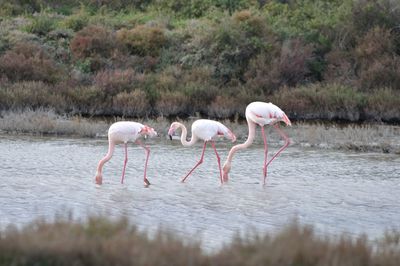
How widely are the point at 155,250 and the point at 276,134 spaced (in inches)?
606

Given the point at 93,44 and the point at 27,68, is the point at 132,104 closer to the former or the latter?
the point at 27,68

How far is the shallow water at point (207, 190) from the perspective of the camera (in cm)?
1132

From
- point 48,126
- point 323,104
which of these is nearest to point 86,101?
point 48,126

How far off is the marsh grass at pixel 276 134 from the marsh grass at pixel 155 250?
12.8m

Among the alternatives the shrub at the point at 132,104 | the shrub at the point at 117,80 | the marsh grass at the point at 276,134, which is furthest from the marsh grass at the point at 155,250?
the shrub at the point at 117,80

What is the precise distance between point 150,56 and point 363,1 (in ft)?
30.6

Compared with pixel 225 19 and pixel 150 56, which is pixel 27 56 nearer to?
pixel 150 56

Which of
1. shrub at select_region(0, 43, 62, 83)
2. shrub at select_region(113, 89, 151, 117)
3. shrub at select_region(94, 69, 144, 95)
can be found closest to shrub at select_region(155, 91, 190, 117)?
shrub at select_region(113, 89, 151, 117)

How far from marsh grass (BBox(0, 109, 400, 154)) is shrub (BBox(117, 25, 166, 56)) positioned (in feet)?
37.2

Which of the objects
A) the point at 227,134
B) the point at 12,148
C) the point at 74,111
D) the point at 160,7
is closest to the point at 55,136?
the point at 12,148

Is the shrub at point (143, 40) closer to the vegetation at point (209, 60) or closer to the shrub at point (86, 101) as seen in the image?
the vegetation at point (209, 60)

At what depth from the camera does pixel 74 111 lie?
2758 cm

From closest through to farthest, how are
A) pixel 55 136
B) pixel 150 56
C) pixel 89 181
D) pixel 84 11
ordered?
pixel 89 181 < pixel 55 136 < pixel 150 56 < pixel 84 11

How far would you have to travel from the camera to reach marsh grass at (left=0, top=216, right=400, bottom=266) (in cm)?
665
